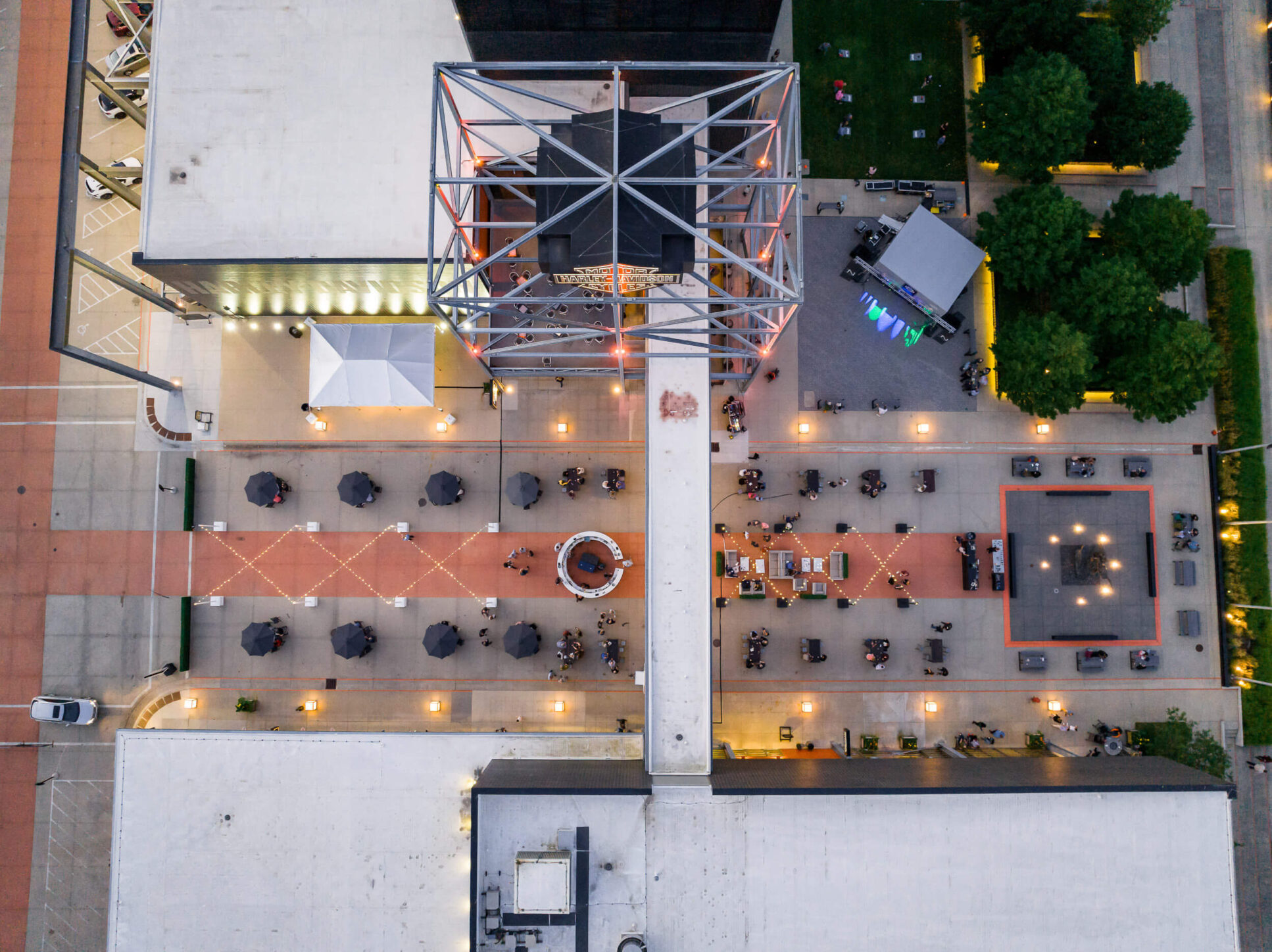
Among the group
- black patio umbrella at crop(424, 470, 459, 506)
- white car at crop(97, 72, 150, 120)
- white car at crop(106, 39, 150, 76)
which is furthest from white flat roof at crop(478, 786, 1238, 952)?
white car at crop(106, 39, 150, 76)

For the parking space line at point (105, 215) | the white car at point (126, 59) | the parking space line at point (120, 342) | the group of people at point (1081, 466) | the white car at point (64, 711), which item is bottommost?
the white car at point (64, 711)

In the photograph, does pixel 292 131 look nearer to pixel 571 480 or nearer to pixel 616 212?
pixel 616 212

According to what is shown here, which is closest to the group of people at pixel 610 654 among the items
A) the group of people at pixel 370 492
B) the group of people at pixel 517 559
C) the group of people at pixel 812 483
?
the group of people at pixel 517 559

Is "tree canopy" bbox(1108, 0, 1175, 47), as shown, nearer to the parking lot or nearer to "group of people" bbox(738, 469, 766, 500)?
"group of people" bbox(738, 469, 766, 500)

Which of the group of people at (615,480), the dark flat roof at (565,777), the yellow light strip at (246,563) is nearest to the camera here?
the dark flat roof at (565,777)

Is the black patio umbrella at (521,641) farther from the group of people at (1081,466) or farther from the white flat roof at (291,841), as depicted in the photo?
the group of people at (1081,466)

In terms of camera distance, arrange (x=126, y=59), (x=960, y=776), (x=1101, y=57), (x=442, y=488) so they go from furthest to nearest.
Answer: (x=126, y=59), (x=442, y=488), (x=1101, y=57), (x=960, y=776)

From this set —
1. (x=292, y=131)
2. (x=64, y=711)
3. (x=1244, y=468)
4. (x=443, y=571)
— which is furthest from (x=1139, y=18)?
(x=64, y=711)
